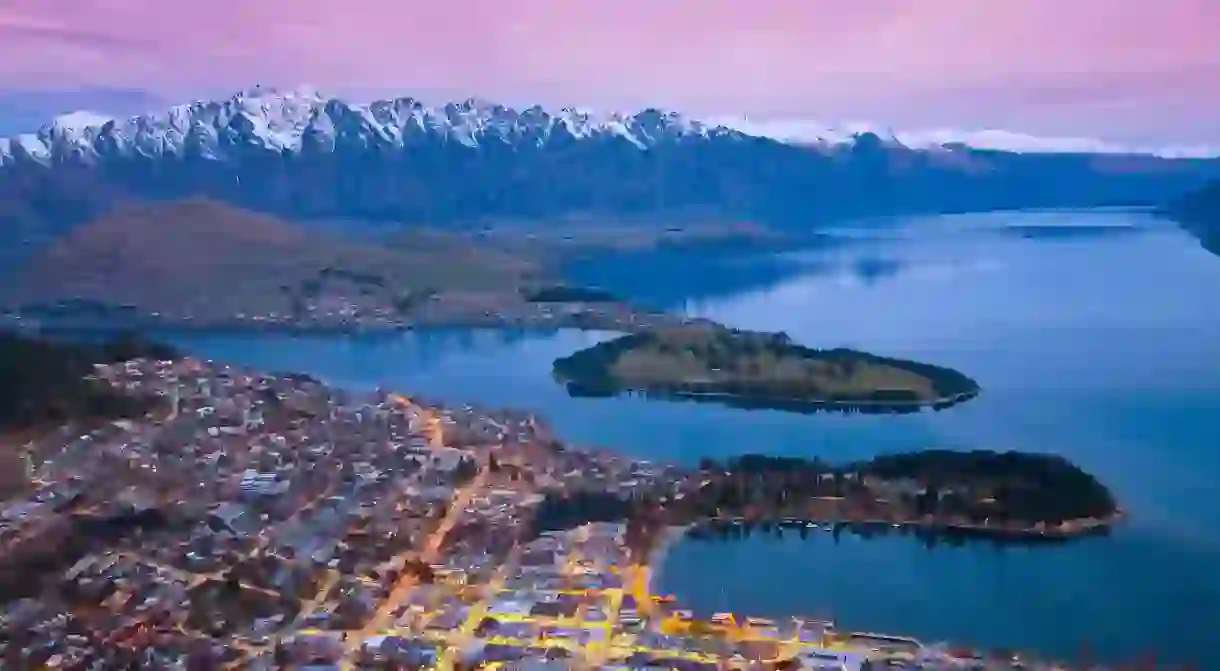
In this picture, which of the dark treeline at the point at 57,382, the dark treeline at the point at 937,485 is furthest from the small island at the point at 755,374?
the dark treeline at the point at 57,382

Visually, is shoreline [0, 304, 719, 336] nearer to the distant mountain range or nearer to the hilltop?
the hilltop

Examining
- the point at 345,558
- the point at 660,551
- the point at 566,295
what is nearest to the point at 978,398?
the point at 660,551

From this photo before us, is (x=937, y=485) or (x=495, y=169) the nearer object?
(x=937, y=485)

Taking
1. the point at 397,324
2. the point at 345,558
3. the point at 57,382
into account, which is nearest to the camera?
the point at 345,558

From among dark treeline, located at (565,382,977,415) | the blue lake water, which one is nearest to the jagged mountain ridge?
the blue lake water

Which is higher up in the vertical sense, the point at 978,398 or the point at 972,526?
the point at 978,398

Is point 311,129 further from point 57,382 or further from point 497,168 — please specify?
point 57,382

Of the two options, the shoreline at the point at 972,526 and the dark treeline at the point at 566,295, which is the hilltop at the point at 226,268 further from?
the shoreline at the point at 972,526
